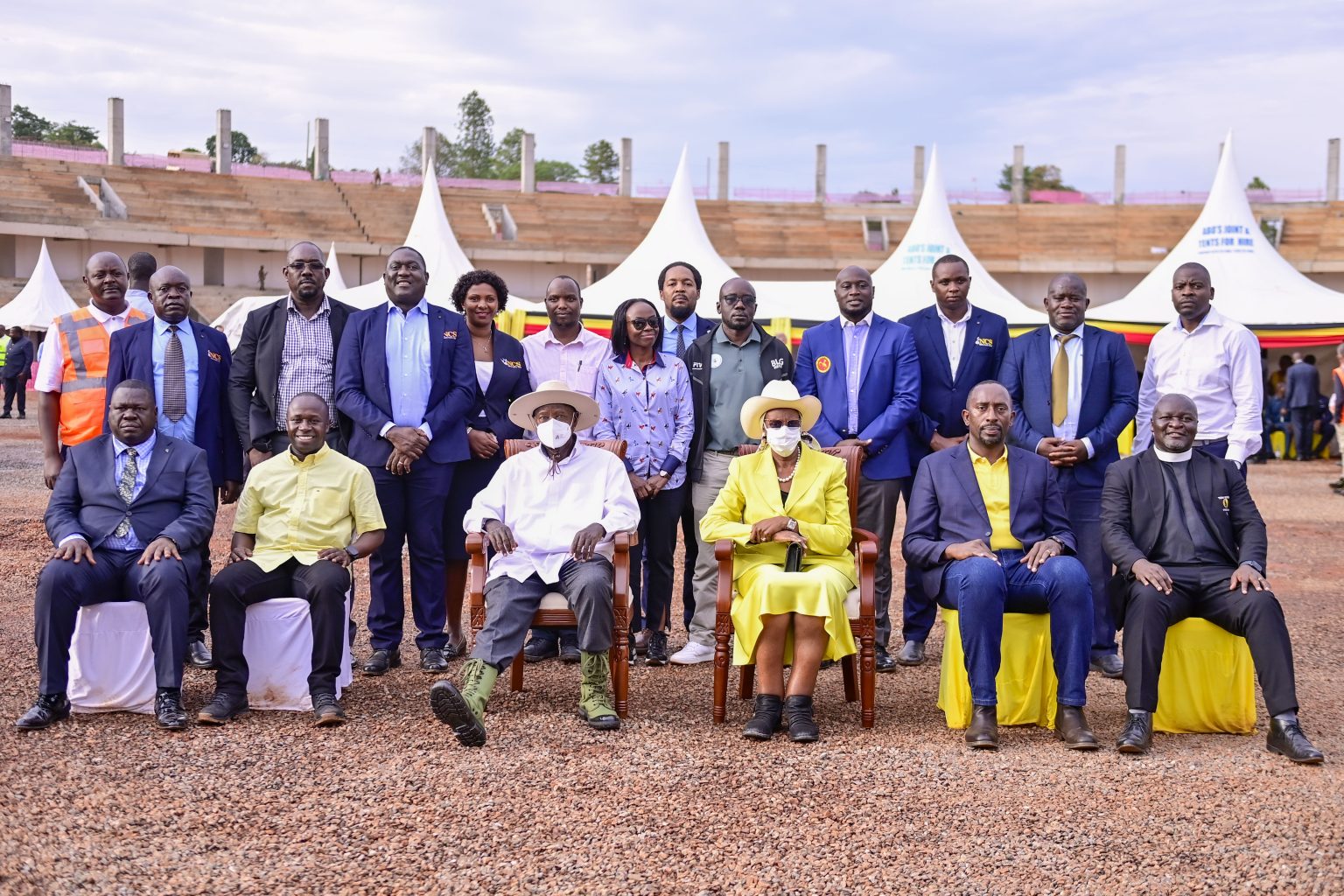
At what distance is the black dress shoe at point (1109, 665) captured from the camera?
238 inches

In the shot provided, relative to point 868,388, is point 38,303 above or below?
above

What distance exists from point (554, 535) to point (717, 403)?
1.24m

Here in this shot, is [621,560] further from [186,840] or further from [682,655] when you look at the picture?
[186,840]

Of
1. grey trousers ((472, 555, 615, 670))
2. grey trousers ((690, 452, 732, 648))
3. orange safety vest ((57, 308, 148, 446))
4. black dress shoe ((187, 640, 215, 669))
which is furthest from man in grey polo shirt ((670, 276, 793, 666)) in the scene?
orange safety vest ((57, 308, 148, 446))

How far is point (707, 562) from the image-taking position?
20.3 feet

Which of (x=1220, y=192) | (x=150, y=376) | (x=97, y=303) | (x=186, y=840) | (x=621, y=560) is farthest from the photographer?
(x=1220, y=192)

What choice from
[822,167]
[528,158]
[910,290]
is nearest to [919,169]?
[822,167]

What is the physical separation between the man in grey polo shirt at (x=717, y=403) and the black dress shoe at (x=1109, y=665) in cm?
192

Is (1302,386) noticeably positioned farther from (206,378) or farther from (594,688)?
(206,378)

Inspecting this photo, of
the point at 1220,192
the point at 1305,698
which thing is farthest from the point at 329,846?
the point at 1220,192

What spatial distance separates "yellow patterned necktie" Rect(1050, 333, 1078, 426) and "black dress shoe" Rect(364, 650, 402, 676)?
11.2ft

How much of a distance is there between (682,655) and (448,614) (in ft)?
4.01

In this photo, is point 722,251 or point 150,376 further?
point 722,251

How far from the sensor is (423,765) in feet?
14.5
